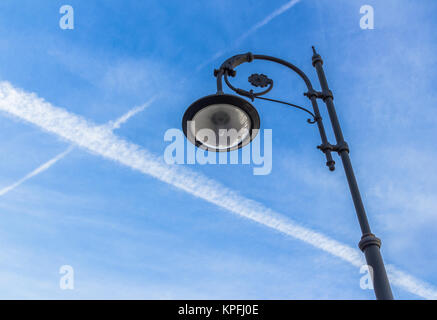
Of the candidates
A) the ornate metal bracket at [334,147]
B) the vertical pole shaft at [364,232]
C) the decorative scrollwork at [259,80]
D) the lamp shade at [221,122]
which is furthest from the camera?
the decorative scrollwork at [259,80]

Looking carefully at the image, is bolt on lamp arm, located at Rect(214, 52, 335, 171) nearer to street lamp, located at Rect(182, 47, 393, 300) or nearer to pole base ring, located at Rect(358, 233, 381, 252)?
street lamp, located at Rect(182, 47, 393, 300)

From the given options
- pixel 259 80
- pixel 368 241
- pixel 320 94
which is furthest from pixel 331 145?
pixel 259 80

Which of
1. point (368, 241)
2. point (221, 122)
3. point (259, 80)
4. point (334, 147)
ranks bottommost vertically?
point (368, 241)

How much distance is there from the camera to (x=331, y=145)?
17.5 feet

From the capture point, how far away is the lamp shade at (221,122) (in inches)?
234

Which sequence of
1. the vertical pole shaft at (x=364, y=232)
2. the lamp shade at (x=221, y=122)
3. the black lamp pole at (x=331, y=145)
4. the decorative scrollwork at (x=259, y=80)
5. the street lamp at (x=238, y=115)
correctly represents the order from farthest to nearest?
1. the decorative scrollwork at (x=259, y=80)
2. the lamp shade at (x=221, y=122)
3. the street lamp at (x=238, y=115)
4. the black lamp pole at (x=331, y=145)
5. the vertical pole shaft at (x=364, y=232)

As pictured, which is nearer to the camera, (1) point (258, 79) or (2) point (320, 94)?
(2) point (320, 94)

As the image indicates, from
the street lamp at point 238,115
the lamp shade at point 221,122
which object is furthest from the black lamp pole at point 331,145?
the lamp shade at point 221,122

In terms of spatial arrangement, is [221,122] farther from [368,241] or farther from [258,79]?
[368,241]

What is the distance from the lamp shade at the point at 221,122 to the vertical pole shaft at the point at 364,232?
1.14m

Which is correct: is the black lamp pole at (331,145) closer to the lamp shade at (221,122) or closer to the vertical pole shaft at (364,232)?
the vertical pole shaft at (364,232)

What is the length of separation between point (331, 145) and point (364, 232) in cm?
134

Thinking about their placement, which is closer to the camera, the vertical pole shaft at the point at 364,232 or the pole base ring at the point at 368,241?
the vertical pole shaft at the point at 364,232
